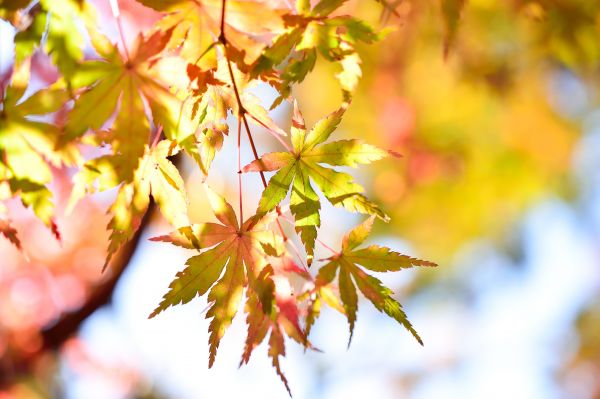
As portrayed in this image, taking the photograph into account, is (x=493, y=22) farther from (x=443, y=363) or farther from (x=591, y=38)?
(x=443, y=363)

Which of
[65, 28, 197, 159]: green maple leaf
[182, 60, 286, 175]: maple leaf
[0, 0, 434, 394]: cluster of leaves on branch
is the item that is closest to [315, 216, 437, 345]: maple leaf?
[0, 0, 434, 394]: cluster of leaves on branch

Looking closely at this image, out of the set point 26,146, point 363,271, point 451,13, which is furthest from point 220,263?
point 451,13

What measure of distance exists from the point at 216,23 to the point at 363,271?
0.48 metres

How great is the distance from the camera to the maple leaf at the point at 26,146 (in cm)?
84

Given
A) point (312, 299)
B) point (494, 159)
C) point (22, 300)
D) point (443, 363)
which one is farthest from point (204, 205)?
point (443, 363)

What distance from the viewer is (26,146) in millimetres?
851

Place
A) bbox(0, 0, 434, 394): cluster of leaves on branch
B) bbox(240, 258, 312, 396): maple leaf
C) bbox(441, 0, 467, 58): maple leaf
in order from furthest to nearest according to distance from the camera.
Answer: bbox(441, 0, 467, 58): maple leaf → bbox(240, 258, 312, 396): maple leaf → bbox(0, 0, 434, 394): cluster of leaves on branch

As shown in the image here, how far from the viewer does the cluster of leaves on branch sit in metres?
0.82

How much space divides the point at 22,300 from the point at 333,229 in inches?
126

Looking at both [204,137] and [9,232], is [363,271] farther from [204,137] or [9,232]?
[9,232]

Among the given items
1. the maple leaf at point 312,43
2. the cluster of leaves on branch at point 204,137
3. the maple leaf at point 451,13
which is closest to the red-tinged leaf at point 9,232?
the cluster of leaves on branch at point 204,137

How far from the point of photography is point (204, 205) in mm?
4668

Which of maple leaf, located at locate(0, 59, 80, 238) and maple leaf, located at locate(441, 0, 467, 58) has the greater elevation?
maple leaf, located at locate(441, 0, 467, 58)

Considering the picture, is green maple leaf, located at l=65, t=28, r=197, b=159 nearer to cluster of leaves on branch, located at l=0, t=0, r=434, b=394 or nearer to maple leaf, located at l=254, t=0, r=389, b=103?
cluster of leaves on branch, located at l=0, t=0, r=434, b=394
